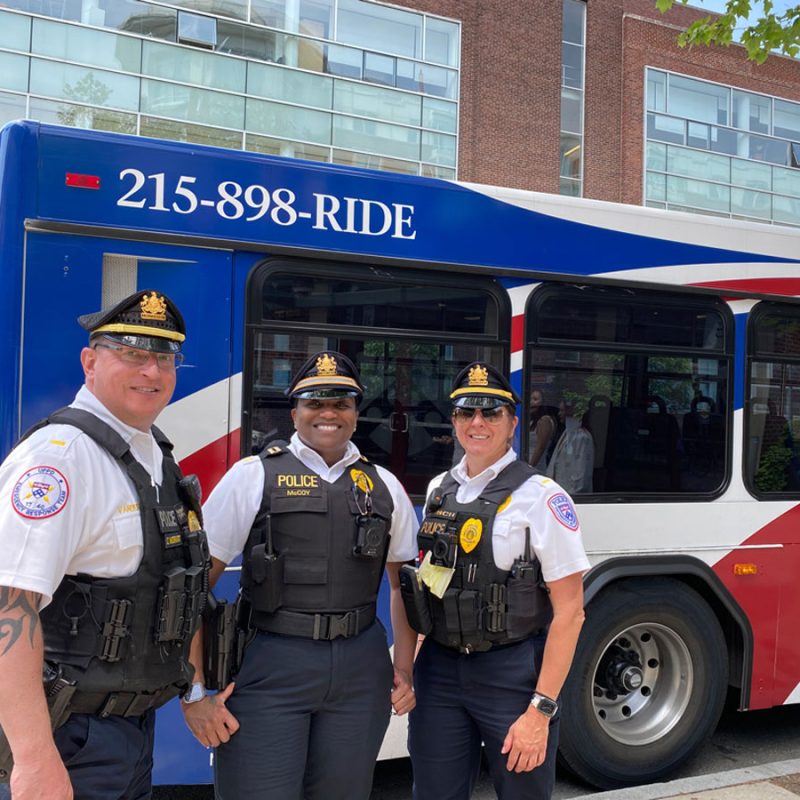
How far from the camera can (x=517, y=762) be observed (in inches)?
102

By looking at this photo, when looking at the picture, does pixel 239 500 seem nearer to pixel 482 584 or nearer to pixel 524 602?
pixel 482 584

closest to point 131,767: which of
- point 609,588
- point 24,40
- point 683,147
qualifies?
point 609,588

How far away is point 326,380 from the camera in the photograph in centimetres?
266

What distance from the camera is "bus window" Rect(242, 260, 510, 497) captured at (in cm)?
368

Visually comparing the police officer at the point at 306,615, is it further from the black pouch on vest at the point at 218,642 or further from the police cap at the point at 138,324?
the police cap at the point at 138,324

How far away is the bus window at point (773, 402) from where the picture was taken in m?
4.69

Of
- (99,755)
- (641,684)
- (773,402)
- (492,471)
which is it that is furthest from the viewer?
(773,402)

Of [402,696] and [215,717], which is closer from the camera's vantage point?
[215,717]

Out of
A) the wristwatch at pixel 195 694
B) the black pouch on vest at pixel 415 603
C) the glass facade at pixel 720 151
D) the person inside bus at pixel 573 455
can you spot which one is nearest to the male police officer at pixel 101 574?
the wristwatch at pixel 195 694

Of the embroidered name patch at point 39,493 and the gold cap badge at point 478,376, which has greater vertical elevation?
the gold cap badge at point 478,376

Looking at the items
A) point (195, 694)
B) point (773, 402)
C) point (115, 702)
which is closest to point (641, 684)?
point (773, 402)

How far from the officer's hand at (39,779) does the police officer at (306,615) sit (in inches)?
25.9

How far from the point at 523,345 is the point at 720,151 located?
67.5 ft

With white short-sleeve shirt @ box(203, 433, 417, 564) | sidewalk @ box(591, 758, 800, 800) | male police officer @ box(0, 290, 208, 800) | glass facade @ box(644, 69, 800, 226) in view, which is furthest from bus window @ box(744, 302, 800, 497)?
glass facade @ box(644, 69, 800, 226)
